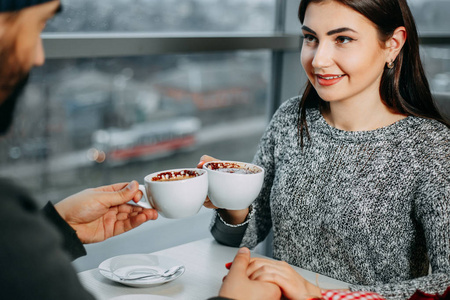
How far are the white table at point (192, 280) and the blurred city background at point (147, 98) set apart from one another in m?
0.77

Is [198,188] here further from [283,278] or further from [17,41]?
[17,41]

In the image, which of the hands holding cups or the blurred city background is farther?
the blurred city background

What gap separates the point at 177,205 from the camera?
1.02 metres

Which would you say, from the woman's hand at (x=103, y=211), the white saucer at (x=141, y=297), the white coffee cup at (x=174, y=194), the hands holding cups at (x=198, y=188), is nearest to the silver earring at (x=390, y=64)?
the hands holding cups at (x=198, y=188)

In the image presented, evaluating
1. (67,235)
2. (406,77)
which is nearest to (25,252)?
(67,235)

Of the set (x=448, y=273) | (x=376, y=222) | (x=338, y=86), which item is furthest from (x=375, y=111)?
(x=448, y=273)

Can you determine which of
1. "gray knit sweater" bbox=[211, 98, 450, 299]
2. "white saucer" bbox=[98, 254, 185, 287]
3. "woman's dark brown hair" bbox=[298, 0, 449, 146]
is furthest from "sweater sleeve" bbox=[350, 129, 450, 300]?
"white saucer" bbox=[98, 254, 185, 287]

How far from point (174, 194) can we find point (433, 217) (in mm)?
588

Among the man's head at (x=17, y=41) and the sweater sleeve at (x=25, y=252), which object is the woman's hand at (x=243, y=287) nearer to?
the sweater sleeve at (x=25, y=252)

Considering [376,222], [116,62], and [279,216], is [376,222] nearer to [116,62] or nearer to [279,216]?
[279,216]

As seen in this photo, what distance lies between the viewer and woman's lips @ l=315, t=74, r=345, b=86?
1.28 m

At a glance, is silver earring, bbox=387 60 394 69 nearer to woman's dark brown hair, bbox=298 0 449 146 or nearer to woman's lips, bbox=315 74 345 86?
woman's dark brown hair, bbox=298 0 449 146

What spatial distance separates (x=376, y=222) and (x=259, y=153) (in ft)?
1.42

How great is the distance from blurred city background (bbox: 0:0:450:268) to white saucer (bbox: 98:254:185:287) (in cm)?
73
